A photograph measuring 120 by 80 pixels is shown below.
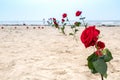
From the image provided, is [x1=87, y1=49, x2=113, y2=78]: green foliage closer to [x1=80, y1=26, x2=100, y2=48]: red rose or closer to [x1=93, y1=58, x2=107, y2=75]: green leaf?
[x1=93, y1=58, x2=107, y2=75]: green leaf

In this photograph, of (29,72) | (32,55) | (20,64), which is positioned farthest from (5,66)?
(32,55)

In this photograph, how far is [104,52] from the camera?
2.37m

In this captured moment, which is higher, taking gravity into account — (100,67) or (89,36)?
(89,36)

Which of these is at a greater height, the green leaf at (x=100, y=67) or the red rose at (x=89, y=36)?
the red rose at (x=89, y=36)

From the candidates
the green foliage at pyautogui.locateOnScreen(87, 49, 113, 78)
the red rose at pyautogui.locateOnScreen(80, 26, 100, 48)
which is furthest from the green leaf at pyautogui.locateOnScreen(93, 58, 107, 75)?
the red rose at pyautogui.locateOnScreen(80, 26, 100, 48)

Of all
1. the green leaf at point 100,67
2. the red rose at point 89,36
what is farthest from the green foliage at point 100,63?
the red rose at point 89,36

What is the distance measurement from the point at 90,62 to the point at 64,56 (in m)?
4.53

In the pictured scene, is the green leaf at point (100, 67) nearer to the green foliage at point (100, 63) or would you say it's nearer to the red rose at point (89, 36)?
the green foliage at point (100, 63)

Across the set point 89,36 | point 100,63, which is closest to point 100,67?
point 100,63

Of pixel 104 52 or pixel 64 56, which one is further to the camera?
pixel 64 56

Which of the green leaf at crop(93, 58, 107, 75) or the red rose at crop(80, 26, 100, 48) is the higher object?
the red rose at crop(80, 26, 100, 48)

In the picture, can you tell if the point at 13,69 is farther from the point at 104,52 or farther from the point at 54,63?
the point at 104,52

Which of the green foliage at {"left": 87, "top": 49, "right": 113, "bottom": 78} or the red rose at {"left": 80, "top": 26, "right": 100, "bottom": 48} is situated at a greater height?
the red rose at {"left": 80, "top": 26, "right": 100, "bottom": 48}

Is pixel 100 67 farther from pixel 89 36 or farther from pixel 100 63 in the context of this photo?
pixel 89 36
